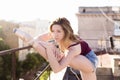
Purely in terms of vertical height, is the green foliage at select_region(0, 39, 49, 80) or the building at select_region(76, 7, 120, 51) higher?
the building at select_region(76, 7, 120, 51)

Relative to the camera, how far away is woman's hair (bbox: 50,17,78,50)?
238 cm

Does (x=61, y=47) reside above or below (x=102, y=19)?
above

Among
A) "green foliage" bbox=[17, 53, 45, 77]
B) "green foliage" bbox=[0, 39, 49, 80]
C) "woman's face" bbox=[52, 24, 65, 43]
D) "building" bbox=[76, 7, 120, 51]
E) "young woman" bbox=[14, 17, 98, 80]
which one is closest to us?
"young woman" bbox=[14, 17, 98, 80]

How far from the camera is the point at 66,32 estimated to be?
238cm

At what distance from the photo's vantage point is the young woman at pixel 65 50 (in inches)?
89.2

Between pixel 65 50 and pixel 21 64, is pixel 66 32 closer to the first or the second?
pixel 65 50

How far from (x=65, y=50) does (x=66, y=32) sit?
0.14 m

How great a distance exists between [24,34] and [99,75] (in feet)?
6.78

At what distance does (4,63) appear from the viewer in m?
21.7

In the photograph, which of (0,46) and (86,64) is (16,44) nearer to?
(0,46)

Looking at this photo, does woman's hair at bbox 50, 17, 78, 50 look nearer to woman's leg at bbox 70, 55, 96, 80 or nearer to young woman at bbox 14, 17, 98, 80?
young woman at bbox 14, 17, 98, 80

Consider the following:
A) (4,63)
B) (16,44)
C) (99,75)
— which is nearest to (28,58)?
(16,44)

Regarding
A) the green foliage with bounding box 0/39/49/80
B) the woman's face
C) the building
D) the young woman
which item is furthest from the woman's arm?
the building

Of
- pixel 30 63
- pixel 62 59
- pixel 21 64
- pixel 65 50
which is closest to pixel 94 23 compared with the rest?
pixel 30 63
